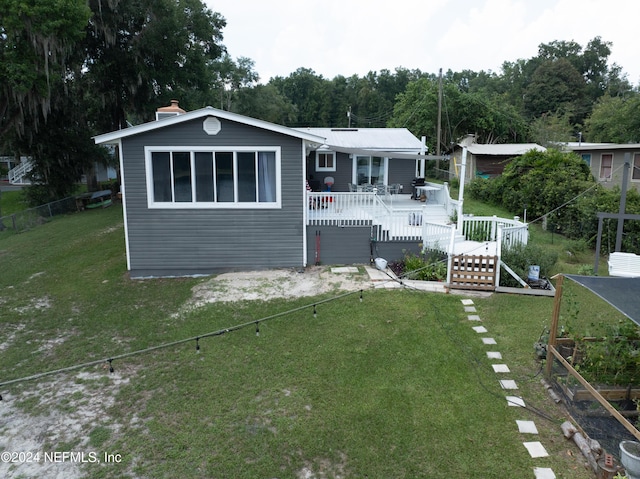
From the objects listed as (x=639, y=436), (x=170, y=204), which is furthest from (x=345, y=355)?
(x=170, y=204)

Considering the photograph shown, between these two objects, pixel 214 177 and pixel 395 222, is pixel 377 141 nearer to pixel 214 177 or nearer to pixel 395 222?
pixel 395 222

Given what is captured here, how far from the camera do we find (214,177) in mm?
10156

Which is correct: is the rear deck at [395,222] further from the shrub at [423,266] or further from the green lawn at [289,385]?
the green lawn at [289,385]

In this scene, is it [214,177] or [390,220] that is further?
[390,220]

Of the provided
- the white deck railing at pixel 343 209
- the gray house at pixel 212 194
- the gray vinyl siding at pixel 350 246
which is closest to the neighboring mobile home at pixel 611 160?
the gray vinyl siding at pixel 350 246

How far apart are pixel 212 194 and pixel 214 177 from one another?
1.30ft

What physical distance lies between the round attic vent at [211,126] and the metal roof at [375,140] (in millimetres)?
5724

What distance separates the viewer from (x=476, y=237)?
11.1 m

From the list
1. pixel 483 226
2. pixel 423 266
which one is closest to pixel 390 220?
pixel 423 266

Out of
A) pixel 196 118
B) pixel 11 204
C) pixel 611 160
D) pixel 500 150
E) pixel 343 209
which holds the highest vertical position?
pixel 500 150

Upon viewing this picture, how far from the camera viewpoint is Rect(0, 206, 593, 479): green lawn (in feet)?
Answer: 13.7

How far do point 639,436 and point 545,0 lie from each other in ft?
56.5

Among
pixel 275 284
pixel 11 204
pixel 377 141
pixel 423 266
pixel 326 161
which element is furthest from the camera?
pixel 11 204

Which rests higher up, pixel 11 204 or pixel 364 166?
pixel 364 166
